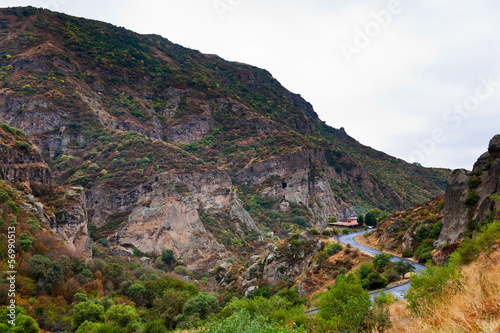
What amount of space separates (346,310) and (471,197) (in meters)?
23.5

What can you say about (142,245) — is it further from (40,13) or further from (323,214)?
(40,13)

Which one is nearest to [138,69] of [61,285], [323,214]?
[323,214]

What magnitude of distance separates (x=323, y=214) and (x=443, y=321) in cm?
8859

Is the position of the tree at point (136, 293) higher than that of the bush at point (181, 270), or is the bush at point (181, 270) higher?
the tree at point (136, 293)

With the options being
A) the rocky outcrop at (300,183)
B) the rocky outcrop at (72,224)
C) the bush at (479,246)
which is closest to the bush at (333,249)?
the bush at (479,246)

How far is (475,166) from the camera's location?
2892 centimetres

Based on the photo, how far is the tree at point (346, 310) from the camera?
9.25 m

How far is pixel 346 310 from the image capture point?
9719 millimetres

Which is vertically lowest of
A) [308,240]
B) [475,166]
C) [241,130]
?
[308,240]

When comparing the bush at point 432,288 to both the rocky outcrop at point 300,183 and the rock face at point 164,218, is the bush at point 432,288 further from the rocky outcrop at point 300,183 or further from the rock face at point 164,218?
the rocky outcrop at point 300,183

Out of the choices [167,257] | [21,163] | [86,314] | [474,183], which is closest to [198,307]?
[86,314]

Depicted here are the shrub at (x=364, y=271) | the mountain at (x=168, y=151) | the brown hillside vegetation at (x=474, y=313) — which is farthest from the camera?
the mountain at (x=168, y=151)

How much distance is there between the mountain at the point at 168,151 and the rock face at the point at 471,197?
42738 millimetres

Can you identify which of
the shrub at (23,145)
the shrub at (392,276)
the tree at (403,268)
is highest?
the shrub at (23,145)
